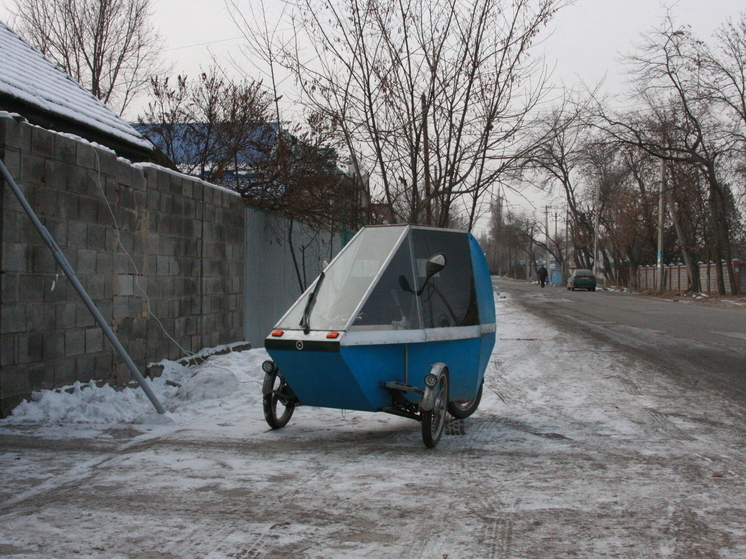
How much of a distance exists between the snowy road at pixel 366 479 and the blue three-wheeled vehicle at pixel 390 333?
39 cm

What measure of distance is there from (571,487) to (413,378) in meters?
1.84

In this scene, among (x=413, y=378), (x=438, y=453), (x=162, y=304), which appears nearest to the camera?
(x=438, y=453)

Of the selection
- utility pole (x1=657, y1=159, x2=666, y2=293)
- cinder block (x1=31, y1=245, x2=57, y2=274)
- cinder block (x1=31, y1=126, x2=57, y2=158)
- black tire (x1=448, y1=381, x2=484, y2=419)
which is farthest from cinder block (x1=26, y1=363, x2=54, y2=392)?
utility pole (x1=657, y1=159, x2=666, y2=293)

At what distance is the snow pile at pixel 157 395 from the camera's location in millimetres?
6699

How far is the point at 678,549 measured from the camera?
3.59m

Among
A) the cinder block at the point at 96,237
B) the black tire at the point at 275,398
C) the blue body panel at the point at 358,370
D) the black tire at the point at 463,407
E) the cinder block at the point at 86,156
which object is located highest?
the cinder block at the point at 86,156

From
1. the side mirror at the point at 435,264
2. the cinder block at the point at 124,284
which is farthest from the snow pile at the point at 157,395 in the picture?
the side mirror at the point at 435,264

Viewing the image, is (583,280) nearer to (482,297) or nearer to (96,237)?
(482,297)

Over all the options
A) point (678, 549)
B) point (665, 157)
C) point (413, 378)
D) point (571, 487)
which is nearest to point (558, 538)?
point (678, 549)

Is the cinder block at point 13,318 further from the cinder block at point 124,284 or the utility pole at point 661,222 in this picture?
the utility pole at point 661,222

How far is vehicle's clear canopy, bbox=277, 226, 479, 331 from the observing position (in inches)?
237

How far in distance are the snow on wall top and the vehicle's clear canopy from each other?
7.03m

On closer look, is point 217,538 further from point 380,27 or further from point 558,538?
point 380,27

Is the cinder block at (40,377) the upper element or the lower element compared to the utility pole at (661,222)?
lower
